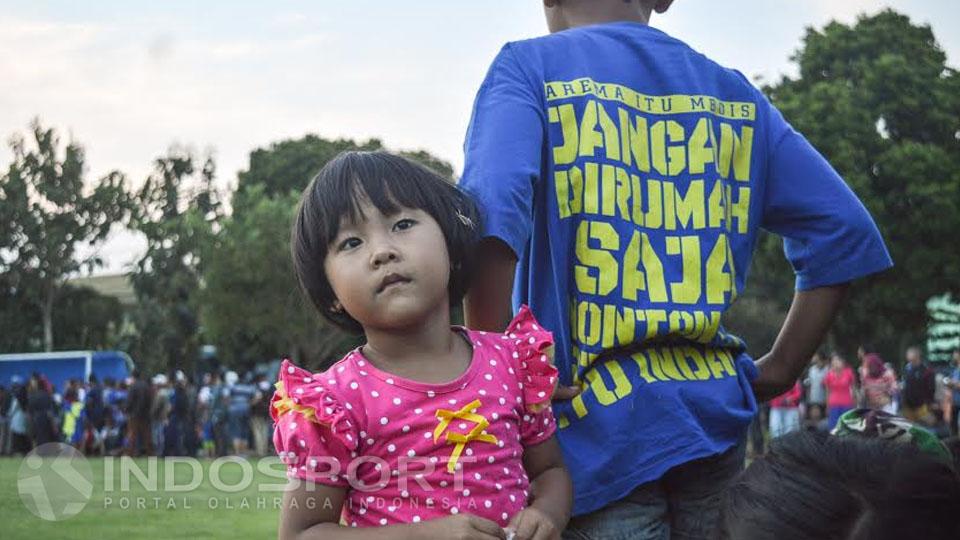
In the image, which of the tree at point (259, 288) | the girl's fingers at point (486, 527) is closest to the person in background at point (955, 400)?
the girl's fingers at point (486, 527)

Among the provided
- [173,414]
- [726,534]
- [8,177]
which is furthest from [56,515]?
[8,177]

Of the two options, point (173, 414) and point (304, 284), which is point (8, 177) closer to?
point (173, 414)

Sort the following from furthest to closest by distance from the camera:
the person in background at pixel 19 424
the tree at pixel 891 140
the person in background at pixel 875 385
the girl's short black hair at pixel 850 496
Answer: the tree at pixel 891 140 → the person in background at pixel 19 424 → the person in background at pixel 875 385 → the girl's short black hair at pixel 850 496

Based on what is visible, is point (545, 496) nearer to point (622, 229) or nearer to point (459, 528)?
point (459, 528)

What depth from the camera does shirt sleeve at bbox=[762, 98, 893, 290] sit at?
10.2ft

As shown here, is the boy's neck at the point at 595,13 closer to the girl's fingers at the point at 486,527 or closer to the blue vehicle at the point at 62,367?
the girl's fingers at the point at 486,527

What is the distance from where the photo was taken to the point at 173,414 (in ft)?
93.5

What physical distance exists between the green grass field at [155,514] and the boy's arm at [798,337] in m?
8.47

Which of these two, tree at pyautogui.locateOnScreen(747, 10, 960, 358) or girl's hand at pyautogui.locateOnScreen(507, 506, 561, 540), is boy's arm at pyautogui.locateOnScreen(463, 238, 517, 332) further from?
tree at pyautogui.locateOnScreen(747, 10, 960, 358)

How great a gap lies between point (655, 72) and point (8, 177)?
54.7 meters

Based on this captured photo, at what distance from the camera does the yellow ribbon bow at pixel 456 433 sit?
249 cm

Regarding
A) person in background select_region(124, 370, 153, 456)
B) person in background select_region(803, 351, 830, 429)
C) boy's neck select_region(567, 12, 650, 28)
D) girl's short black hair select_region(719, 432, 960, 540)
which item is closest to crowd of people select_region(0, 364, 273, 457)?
person in background select_region(124, 370, 153, 456)

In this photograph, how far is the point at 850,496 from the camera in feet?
4.29

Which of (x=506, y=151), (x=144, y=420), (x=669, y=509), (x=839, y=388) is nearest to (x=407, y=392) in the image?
(x=506, y=151)
